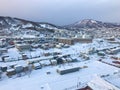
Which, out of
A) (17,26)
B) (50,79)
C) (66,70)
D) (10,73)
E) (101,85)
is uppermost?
(17,26)

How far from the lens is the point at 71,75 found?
16188 millimetres

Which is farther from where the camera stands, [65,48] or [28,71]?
[65,48]

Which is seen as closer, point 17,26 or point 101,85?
point 101,85

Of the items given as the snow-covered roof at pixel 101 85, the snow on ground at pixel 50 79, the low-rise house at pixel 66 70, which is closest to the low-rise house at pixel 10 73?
the snow on ground at pixel 50 79

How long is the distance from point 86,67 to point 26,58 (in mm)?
9406

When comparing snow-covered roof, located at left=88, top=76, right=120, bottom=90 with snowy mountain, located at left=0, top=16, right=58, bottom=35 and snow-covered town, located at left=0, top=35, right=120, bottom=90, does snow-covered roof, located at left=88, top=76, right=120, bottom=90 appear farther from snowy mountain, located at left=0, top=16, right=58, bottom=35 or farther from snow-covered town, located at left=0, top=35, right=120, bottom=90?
snowy mountain, located at left=0, top=16, right=58, bottom=35

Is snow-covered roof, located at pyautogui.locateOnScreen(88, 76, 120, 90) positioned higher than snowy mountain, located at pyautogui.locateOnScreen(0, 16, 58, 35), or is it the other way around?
snowy mountain, located at pyautogui.locateOnScreen(0, 16, 58, 35)

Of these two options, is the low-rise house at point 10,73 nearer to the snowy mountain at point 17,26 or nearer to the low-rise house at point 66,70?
the low-rise house at point 66,70

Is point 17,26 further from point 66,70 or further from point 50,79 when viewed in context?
point 50,79

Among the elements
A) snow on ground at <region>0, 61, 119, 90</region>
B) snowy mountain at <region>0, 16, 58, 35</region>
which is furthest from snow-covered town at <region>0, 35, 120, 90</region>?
snowy mountain at <region>0, 16, 58, 35</region>

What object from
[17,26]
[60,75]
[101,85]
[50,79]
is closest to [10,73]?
[50,79]

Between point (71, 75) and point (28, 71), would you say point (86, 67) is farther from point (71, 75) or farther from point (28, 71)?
point (28, 71)

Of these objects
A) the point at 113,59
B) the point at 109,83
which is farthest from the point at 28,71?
the point at 113,59

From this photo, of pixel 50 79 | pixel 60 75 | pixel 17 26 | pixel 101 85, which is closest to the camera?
pixel 101 85
